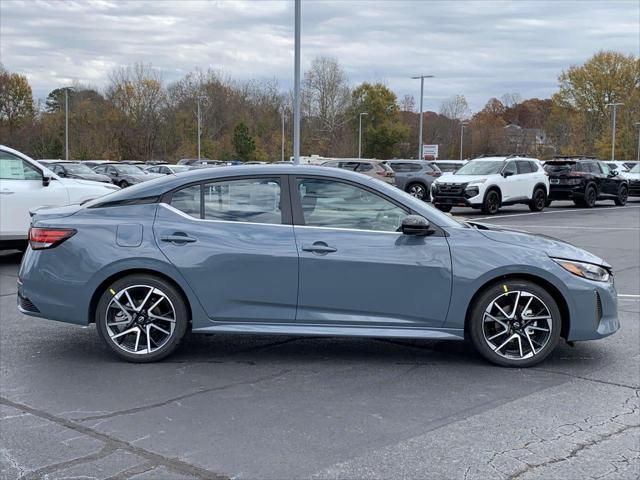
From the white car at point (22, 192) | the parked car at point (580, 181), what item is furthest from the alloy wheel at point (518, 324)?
the parked car at point (580, 181)

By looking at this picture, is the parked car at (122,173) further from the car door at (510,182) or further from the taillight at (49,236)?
the taillight at (49,236)

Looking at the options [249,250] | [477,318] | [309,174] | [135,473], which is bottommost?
[135,473]

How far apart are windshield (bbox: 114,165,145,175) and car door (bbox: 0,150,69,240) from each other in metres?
26.8

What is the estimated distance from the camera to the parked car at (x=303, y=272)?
568cm

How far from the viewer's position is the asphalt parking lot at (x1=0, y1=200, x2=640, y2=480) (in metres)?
3.95

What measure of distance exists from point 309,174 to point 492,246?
5.03 feet

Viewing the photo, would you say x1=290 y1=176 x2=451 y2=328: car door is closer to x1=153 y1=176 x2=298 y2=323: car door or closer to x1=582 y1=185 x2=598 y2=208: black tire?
x1=153 y1=176 x2=298 y2=323: car door

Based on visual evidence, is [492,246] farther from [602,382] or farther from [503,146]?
[503,146]

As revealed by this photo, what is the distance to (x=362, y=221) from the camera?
5.80 m

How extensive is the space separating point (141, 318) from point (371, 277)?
1.82m

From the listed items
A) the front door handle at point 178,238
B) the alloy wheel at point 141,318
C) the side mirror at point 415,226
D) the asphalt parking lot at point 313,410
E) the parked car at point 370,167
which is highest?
the parked car at point 370,167

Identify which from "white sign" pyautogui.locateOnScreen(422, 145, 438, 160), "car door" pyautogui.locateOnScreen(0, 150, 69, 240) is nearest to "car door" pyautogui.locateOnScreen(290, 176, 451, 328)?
"car door" pyautogui.locateOnScreen(0, 150, 69, 240)

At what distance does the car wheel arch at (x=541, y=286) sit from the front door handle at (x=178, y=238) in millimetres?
2211

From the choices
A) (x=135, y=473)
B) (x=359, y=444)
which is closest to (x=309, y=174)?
(x=359, y=444)
